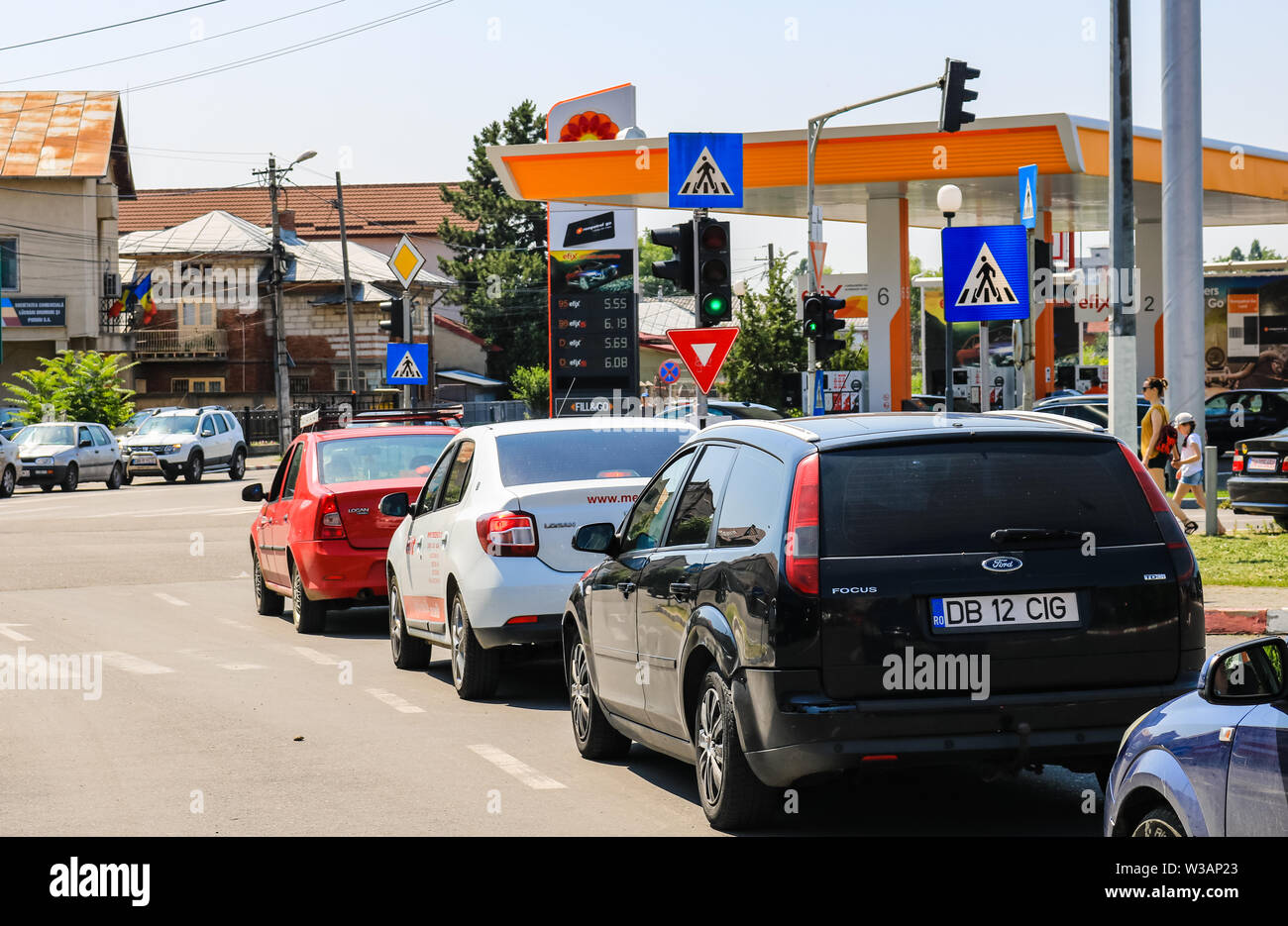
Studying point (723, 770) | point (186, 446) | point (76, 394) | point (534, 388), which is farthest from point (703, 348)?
point (534, 388)

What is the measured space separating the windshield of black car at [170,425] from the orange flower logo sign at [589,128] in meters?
13.4

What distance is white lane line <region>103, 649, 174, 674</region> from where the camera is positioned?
472 inches

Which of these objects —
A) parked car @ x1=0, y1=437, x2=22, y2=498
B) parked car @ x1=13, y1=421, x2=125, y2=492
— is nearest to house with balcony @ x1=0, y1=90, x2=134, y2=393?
parked car @ x1=13, y1=421, x2=125, y2=492

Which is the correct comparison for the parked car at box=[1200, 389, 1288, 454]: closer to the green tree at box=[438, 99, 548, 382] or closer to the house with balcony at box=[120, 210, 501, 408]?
the house with balcony at box=[120, 210, 501, 408]

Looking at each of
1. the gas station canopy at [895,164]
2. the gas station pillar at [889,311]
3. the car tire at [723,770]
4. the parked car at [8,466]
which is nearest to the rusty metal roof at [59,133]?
the parked car at [8,466]

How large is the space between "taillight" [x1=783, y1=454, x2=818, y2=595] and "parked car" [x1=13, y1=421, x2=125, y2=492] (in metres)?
38.0

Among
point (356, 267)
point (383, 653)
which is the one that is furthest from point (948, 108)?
point (356, 267)

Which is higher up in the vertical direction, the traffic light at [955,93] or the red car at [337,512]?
the traffic light at [955,93]

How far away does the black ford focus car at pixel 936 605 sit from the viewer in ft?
19.6

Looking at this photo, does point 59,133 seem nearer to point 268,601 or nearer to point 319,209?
point 319,209

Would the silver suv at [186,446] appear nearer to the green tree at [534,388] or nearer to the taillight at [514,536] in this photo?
the green tree at [534,388]

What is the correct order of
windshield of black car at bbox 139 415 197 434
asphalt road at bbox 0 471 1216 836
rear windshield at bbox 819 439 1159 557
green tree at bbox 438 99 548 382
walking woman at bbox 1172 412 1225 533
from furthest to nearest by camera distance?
green tree at bbox 438 99 548 382
windshield of black car at bbox 139 415 197 434
walking woman at bbox 1172 412 1225 533
asphalt road at bbox 0 471 1216 836
rear windshield at bbox 819 439 1159 557

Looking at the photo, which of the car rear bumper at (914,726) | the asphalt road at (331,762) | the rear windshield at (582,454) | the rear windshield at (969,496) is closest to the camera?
the car rear bumper at (914,726)
